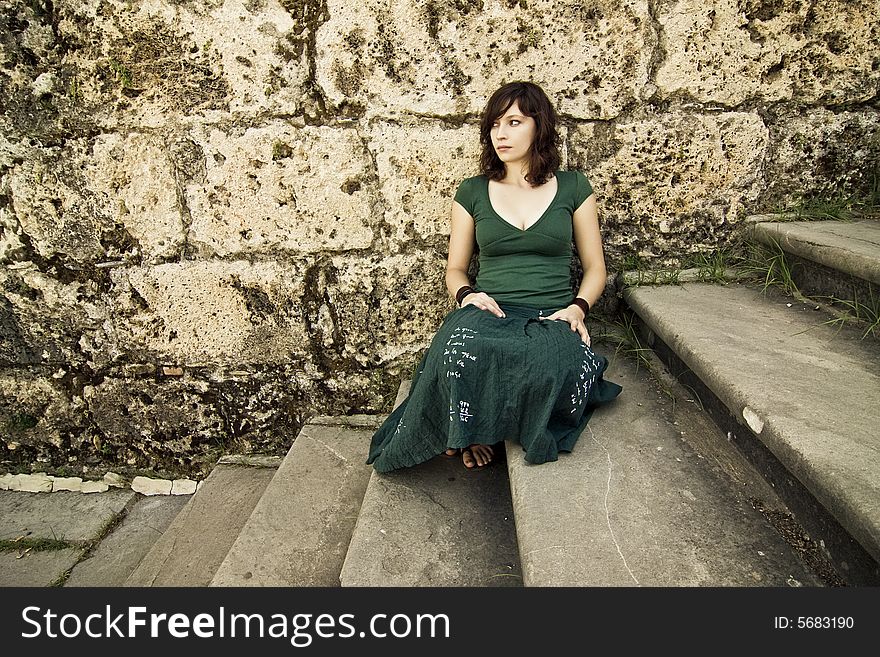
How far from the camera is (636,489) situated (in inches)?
59.2

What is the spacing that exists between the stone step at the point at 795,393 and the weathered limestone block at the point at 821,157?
0.50 meters

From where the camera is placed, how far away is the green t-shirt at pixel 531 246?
2.09 metres

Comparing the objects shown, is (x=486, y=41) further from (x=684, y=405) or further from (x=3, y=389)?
(x=3, y=389)

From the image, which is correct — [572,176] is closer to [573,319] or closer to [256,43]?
[573,319]

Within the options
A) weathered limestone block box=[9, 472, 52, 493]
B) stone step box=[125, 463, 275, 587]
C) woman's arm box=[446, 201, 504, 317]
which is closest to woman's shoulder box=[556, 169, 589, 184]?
woman's arm box=[446, 201, 504, 317]

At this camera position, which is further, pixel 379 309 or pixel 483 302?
pixel 379 309

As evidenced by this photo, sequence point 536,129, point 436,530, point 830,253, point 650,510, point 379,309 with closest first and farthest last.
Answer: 1. point 650,510
2. point 436,530
3. point 830,253
4. point 536,129
5. point 379,309

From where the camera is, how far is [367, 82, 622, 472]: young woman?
170 centimetres

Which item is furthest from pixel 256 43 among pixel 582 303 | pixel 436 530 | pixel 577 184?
pixel 436 530

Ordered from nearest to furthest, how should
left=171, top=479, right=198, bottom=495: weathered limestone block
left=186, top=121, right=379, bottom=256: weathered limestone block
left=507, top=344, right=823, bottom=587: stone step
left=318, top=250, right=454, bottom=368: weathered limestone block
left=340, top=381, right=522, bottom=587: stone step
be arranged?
left=507, top=344, right=823, bottom=587: stone step < left=340, top=381, right=522, bottom=587: stone step < left=186, top=121, right=379, bottom=256: weathered limestone block < left=318, top=250, right=454, bottom=368: weathered limestone block < left=171, top=479, right=198, bottom=495: weathered limestone block

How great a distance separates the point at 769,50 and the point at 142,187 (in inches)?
103

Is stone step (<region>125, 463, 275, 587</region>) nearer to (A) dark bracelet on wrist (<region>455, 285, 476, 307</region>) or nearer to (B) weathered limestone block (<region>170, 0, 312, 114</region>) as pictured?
(A) dark bracelet on wrist (<region>455, 285, 476, 307</region>)

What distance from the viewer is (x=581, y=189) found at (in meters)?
2.14

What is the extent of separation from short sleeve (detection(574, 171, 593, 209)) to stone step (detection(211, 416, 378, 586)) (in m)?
1.36
